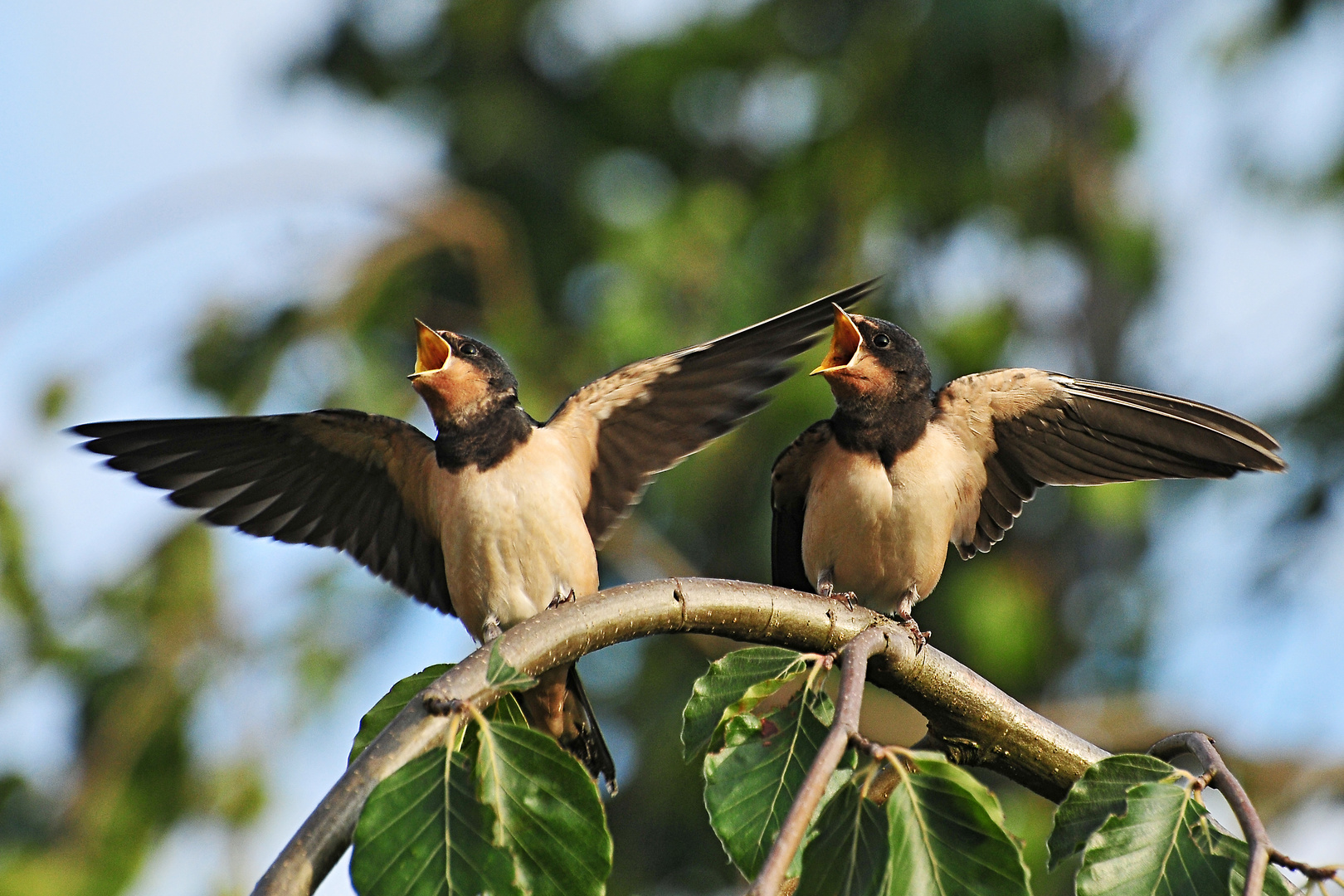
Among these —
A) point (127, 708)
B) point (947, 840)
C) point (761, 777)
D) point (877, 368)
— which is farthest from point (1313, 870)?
point (127, 708)

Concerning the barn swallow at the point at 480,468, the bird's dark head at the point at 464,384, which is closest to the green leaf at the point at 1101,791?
the barn swallow at the point at 480,468

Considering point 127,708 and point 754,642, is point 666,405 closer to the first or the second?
point 754,642

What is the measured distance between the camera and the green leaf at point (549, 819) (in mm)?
1985

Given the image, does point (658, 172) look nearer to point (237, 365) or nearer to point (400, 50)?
point (400, 50)

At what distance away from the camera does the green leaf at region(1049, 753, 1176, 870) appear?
2.06 metres

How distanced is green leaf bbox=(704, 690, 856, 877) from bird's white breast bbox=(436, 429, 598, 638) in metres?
2.21

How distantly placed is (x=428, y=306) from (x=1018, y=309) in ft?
17.1

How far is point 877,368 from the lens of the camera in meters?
4.60

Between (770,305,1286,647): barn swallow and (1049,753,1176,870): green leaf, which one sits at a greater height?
(1049,753,1176,870): green leaf

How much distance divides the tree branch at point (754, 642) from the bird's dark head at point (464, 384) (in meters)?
2.20

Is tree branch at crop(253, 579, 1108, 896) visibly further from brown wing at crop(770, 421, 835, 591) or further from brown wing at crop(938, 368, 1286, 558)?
brown wing at crop(770, 421, 835, 591)

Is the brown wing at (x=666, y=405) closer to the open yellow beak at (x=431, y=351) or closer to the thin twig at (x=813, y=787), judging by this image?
the open yellow beak at (x=431, y=351)

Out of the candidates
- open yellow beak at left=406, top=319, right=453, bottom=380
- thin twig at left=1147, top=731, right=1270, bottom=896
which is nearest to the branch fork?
thin twig at left=1147, top=731, right=1270, bottom=896

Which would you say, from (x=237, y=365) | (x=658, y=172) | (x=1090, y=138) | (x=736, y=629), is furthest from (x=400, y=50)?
(x=736, y=629)
